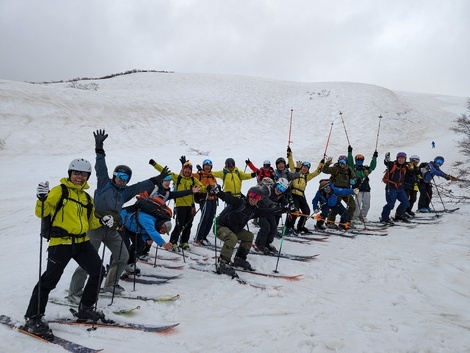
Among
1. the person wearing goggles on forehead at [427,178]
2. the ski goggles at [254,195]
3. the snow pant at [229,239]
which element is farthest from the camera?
the person wearing goggles on forehead at [427,178]

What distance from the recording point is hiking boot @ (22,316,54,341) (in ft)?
12.5

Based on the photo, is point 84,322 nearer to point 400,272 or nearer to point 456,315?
point 456,315

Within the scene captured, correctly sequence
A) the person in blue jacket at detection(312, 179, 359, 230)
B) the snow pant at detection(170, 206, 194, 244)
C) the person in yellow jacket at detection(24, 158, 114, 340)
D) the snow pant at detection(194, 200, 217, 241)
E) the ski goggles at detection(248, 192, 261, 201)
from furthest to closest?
the person in blue jacket at detection(312, 179, 359, 230), the snow pant at detection(194, 200, 217, 241), the snow pant at detection(170, 206, 194, 244), the ski goggles at detection(248, 192, 261, 201), the person in yellow jacket at detection(24, 158, 114, 340)

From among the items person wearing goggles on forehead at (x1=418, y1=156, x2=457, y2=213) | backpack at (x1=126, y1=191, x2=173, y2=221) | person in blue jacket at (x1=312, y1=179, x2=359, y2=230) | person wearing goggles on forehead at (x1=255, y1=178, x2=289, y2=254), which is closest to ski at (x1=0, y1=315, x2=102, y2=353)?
backpack at (x1=126, y1=191, x2=173, y2=221)

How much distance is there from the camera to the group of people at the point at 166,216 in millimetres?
4039

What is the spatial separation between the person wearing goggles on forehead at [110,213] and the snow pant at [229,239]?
6.39 ft

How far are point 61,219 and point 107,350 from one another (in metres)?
1.62

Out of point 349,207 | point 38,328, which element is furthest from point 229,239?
point 349,207

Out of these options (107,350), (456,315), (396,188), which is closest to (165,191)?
(107,350)

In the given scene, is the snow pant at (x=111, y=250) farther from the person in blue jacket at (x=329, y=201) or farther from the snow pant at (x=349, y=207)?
the snow pant at (x=349, y=207)

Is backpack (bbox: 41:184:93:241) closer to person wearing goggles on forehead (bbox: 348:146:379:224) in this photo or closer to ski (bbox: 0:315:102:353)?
ski (bbox: 0:315:102:353)

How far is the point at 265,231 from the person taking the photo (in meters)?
7.68

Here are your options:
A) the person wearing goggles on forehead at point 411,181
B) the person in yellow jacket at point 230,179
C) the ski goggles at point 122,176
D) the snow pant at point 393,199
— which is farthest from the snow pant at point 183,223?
the person wearing goggles on forehead at point 411,181

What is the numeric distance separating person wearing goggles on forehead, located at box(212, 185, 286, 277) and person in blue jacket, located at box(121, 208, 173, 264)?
1.29 metres
